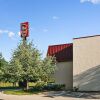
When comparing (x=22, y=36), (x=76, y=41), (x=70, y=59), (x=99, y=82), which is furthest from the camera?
(x=22, y=36)

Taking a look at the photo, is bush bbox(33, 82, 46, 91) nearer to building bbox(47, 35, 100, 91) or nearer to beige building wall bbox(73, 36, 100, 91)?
building bbox(47, 35, 100, 91)

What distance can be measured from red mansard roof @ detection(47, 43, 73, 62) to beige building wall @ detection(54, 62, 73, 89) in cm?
66

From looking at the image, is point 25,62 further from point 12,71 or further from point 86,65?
Result: point 86,65

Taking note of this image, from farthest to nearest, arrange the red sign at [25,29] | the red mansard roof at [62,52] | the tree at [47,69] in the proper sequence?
the red sign at [25,29]
the red mansard roof at [62,52]
the tree at [47,69]

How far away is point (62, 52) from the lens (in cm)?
4206

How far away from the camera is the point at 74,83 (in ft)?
125

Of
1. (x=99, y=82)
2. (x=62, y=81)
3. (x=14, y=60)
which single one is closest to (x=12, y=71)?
(x=14, y=60)

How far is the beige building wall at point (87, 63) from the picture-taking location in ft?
120

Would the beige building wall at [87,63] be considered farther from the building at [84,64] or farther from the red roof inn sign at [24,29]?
the red roof inn sign at [24,29]

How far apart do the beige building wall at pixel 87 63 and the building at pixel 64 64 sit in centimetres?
260

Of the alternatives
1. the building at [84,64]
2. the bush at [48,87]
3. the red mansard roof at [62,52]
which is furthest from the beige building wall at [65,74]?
the bush at [48,87]

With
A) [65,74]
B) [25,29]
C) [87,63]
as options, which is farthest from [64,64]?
[25,29]

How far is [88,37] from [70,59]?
15.5 feet

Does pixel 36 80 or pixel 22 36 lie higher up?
pixel 22 36
